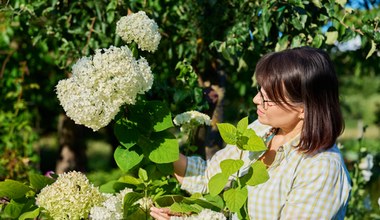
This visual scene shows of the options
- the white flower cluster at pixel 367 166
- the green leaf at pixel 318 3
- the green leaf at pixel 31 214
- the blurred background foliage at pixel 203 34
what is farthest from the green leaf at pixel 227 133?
the white flower cluster at pixel 367 166

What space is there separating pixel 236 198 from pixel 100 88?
0.53 metres

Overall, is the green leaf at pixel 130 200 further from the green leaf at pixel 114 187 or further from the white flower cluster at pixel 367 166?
the white flower cluster at pixel 367 166

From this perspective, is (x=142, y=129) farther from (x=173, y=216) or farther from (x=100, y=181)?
(x=100, y=181)

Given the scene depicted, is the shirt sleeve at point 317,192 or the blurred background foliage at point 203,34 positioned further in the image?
the blurred background foliage at point 203,34

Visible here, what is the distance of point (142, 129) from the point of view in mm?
1864

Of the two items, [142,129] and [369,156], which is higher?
[142,129]

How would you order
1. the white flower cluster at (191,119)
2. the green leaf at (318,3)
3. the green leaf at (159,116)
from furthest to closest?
1. the green leaf at (318,3)
2. the white flower cluster at (191,119)
3. the green leaf at (159,116)

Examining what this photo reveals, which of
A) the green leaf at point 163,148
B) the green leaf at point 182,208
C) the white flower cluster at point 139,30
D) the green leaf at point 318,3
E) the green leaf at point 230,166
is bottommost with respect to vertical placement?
the green leaf at point 182,208

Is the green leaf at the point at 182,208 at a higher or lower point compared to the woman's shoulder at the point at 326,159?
lower

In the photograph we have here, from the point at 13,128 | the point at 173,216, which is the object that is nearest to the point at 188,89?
the point at 173,216

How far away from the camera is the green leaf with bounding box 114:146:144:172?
1.84 m

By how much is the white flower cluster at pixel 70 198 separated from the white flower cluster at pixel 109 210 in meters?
0.04

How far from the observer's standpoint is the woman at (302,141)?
5.85 feet

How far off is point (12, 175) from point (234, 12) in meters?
1.79
